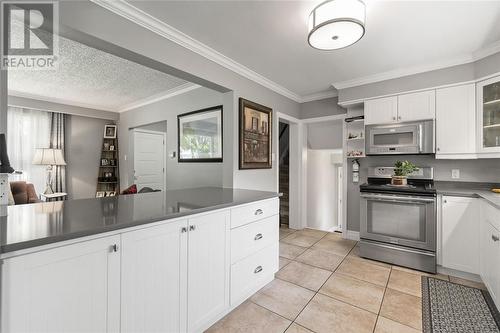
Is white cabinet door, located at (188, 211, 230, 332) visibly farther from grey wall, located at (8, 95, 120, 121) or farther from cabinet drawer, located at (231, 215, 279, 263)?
grey wall, located at (8, 95, 120, 121)

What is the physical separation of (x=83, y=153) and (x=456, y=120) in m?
6.93

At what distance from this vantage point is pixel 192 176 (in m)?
3.85

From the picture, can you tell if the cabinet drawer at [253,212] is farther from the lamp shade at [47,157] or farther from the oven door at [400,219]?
the lamp shade at [47,157]

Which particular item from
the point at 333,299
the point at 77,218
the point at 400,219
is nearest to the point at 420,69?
the point at 400,219

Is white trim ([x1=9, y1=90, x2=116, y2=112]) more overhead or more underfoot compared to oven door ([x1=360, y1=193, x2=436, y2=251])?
more overhead

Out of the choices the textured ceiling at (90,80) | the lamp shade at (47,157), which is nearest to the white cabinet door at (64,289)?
the textured ceiling at (90,80)

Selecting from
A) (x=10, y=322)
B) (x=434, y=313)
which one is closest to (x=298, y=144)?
(x=434, y=313)

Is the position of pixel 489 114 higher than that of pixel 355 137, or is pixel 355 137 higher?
pixel 489 114

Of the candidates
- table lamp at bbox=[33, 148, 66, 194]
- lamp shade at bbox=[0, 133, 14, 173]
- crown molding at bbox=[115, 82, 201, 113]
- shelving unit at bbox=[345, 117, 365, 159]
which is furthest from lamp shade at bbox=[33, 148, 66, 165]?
shelving unit at bbox=[345, 117, 365, 159]

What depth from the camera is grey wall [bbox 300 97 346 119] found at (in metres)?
3.81

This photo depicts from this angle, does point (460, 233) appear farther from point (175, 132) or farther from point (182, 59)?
point (175, 132)

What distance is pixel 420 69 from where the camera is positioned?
281cm

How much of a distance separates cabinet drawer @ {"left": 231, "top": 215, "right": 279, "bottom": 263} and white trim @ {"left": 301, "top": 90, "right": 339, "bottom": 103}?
100 inches

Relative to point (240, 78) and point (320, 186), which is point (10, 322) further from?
point (320, 186)
